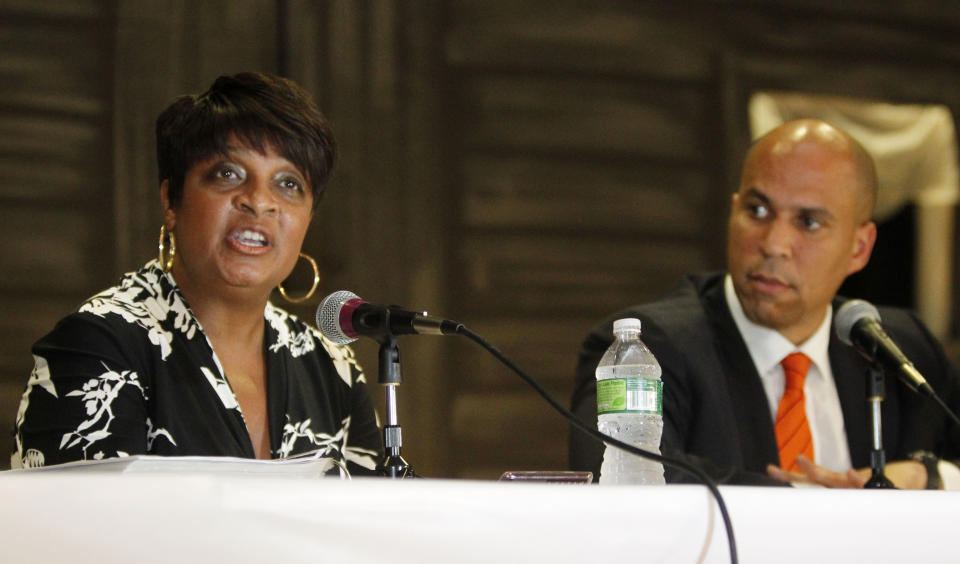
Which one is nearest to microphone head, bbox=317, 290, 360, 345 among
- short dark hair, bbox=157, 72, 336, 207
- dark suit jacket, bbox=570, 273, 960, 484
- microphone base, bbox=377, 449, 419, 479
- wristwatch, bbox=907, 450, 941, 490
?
microphone base, bbox=377, 449, 419, 479

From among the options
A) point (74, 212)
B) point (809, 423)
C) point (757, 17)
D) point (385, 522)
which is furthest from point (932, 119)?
point (385, 522)

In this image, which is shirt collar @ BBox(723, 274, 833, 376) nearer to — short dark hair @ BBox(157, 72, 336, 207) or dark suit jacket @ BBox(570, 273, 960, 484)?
dark suit jacket @ BBox(570, 273, 960, 484)

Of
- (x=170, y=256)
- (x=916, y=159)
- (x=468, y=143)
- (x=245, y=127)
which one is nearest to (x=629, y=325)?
(x=245, y=127)

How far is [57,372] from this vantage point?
1.59 meters

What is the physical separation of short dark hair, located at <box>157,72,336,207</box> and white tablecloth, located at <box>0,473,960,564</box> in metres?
1.01

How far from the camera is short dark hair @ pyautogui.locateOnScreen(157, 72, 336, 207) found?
6.02ft

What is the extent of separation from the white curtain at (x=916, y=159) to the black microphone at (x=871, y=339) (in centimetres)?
281

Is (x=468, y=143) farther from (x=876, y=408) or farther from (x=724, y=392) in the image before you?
(x=876, y=408)

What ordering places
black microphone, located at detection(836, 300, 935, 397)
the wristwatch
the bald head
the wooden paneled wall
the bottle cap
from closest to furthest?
the bottle cap
black microphone, located at detection(836, 300, 935, 397)
the wristwatch
the bald head
the wooden paneled wall

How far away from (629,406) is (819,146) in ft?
4.01

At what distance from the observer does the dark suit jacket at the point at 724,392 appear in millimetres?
2074

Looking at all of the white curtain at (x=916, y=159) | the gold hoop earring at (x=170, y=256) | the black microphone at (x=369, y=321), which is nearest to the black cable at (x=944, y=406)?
the black microphone at (x=369, y=321)

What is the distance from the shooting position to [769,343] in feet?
7.39

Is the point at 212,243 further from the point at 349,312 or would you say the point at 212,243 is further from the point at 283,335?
the point at 349,312
